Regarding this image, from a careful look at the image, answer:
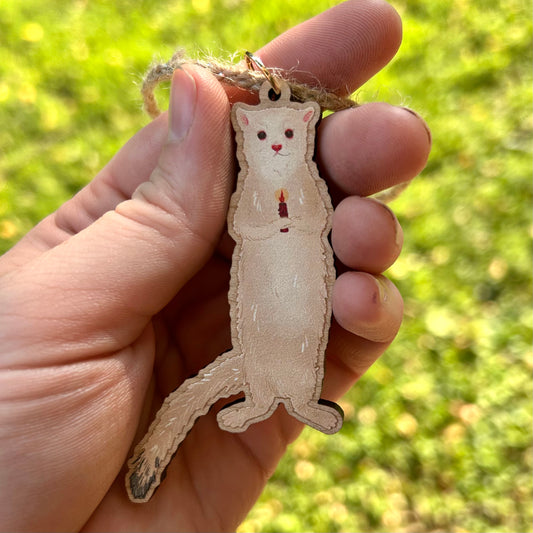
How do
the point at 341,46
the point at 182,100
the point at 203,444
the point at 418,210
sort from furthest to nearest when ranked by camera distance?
the point at 418,210
the point at 203,444
the point at 341,46
the point at 182,100

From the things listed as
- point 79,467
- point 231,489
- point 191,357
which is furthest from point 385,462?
point 79,467

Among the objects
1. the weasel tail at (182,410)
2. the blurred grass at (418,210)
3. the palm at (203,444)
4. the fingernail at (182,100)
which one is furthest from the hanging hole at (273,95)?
the weasel tail at (182,410)

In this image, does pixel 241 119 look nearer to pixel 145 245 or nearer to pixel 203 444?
pixel 145 245

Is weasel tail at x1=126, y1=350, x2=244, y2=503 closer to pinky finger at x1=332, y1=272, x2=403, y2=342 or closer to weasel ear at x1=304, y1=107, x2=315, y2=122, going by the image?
pinky finger at x1=332, y1=272, x2=403, y2=342

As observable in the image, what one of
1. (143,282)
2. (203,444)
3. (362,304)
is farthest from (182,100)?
(203,444)

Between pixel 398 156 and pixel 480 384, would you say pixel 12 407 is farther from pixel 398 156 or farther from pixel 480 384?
pixel 480 384

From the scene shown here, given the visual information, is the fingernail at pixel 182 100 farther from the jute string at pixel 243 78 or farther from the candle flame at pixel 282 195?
the candle flame at pixel 282 195

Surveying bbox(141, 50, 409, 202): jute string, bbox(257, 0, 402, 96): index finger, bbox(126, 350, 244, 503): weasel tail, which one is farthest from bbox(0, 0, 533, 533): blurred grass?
bbox(126, 350, 244, 503): weasel tail
